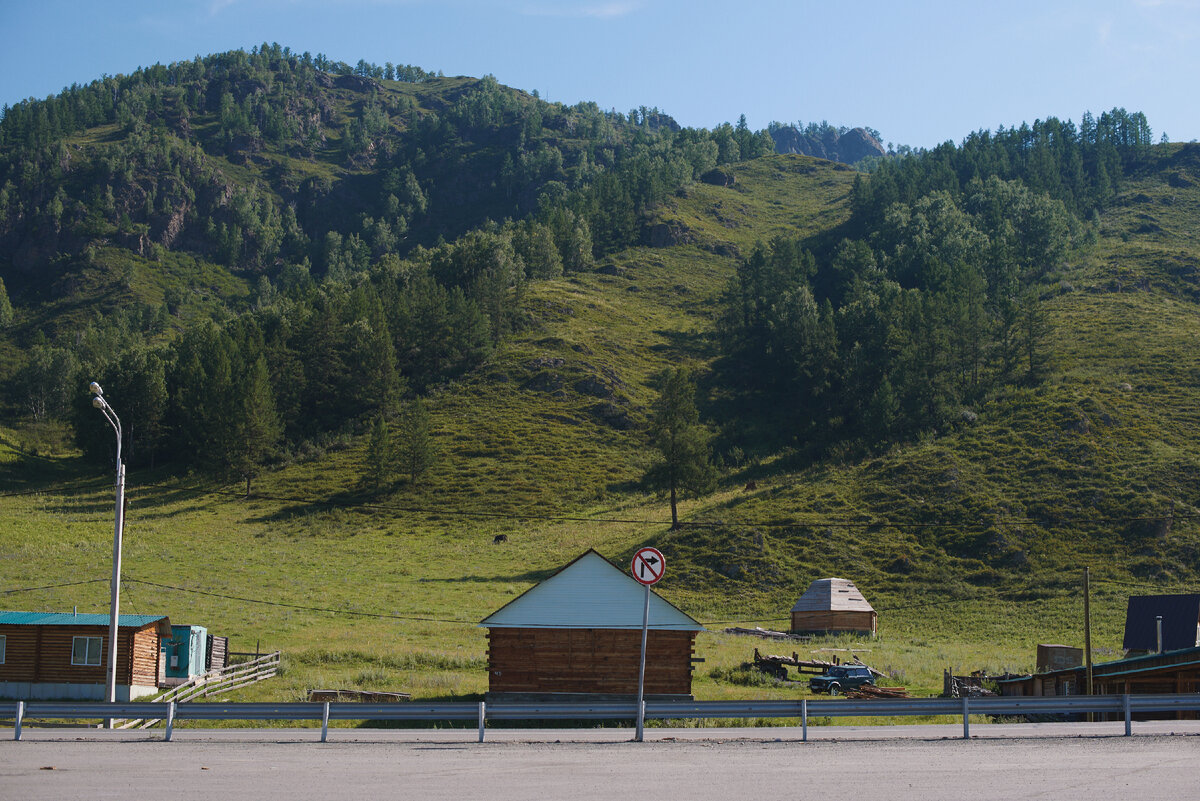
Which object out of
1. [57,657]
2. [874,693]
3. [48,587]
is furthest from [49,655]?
[874,693]

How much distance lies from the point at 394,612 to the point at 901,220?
12211 centimetres

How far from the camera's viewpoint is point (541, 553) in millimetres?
73812

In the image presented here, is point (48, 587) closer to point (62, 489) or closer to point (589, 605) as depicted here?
point (589, 605)

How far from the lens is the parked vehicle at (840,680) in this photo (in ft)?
123

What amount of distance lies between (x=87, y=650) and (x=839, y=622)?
39559mm

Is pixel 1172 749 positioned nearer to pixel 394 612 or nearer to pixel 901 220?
pixel 394 612

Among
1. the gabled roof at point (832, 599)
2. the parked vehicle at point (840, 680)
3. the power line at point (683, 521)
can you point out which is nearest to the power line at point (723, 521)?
the power line at point (683, 521)

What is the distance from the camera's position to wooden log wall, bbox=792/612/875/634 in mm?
56875

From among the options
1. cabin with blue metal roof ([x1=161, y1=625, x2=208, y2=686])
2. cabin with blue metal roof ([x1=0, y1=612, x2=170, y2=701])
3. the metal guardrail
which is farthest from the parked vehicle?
cabin with blue metal roof ([x1=0, y1=612, x2=170, y2=701])

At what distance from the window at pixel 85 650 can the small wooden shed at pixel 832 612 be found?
37763 millimetres

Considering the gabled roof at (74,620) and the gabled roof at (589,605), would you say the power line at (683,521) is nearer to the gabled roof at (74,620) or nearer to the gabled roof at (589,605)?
the gabled roof at (589,605)

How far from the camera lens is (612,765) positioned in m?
17.9

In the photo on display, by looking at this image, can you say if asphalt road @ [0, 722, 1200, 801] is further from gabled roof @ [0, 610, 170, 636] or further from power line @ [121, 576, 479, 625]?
power line @ [121, 576, 479, 625]

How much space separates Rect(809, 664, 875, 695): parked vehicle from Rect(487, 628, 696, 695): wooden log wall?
7905mm
